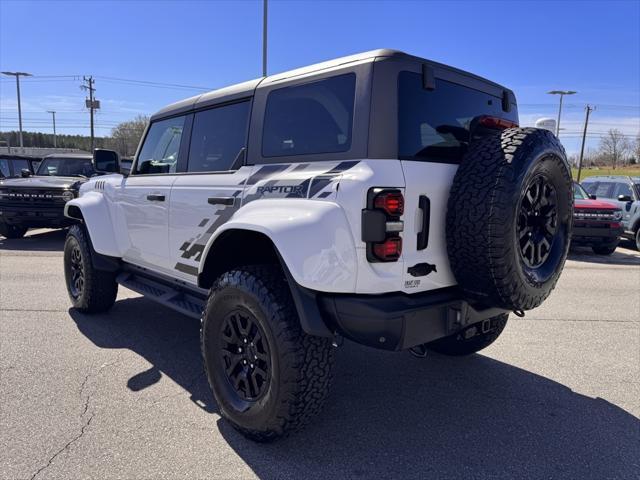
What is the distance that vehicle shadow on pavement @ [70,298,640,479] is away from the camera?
98.9 inches

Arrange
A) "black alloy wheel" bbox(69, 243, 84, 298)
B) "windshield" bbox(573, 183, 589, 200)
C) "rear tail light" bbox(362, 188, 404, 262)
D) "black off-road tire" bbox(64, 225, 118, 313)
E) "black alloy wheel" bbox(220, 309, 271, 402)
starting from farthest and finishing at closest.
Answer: "windshield" bbox(573, 183, 589, 200)
"black alloy wheel" bbox(69, 243, 84, 298)
"black off-road tire" bbox(64, 225, 118, 313)
"black alloy wheel" bbox(220, 309, 271, 402)
"rear tail light" bbox(362, 188, 404, 262)

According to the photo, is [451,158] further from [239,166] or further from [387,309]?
[239,166]

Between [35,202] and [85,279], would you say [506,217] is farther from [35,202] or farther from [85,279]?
[35,202]

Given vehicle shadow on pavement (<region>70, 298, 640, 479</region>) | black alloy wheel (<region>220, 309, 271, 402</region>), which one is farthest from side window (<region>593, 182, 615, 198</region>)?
black alloy wheel (<region>220, 309, 271, 402</region>)

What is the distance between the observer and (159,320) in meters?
4.94

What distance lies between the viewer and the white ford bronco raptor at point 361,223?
2293mm

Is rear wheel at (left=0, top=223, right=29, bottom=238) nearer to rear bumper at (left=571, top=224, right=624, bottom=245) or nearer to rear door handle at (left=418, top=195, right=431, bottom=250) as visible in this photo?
rear door handle at (left=418, top=195, right=431, bottom=250)

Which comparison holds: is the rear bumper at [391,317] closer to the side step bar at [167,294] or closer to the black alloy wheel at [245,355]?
the black alloy wheel at [245,355]

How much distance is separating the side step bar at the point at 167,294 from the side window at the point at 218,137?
1.03 meters

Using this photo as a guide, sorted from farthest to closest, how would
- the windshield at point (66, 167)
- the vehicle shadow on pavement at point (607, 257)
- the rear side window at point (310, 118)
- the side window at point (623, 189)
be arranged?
the side window at point (623, 189) < the windshield at point (66, 167) < the vehicle shadow on pavement at point (607, 257) < the rear side window at point (310, 118)

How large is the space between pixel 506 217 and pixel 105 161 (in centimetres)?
391

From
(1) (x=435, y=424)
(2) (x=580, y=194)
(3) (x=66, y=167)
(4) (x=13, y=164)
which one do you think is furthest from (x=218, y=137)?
(4) (x=13, y=164)

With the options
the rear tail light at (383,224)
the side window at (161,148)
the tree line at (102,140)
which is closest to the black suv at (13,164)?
the side window at (161,148)

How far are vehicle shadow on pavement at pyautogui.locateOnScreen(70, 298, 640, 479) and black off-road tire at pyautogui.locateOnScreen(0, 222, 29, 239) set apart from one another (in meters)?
8.07
